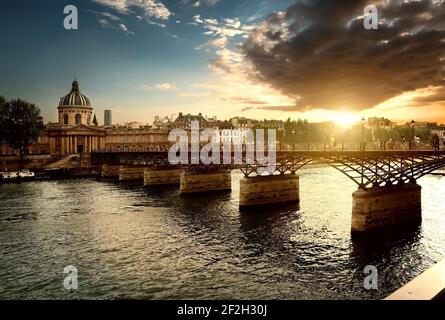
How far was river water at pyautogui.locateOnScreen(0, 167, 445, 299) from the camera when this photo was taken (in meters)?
20.8

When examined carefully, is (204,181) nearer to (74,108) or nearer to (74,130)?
(74,130)

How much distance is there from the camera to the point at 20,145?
104062 millimetres

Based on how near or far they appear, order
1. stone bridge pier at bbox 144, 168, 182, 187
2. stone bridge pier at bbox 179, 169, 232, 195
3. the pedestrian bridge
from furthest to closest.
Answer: stone bridge pier at bbox 144, 168, 182, 187 → stone bridge pier at bbox 179, 169, 232, 195 → the pedestrian bridge

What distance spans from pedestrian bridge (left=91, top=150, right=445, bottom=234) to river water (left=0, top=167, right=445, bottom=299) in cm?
213

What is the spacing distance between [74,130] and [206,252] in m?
130

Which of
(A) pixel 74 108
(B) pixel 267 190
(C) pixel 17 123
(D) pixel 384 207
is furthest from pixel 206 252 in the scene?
(A) pixel 74 108

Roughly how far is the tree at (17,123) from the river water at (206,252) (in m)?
61.0

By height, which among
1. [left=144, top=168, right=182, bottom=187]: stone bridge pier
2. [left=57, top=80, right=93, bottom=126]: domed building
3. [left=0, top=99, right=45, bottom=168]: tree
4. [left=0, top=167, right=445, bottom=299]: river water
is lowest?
[left=0, top=167, right=445, bottom=299]: river water

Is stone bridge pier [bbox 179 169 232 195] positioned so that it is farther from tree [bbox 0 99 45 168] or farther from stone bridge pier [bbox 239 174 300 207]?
tree [bbox 0 99 45 168]

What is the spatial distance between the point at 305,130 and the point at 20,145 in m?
114

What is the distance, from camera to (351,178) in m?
36.1

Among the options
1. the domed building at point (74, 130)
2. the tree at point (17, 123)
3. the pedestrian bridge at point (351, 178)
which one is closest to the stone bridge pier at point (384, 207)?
the pedestrian bridge at point (351, 178)

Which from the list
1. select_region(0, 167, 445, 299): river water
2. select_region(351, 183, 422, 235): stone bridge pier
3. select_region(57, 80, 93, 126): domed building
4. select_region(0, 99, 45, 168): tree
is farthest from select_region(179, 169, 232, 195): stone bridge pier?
select_region(57, 80, 93, 126): domed building
